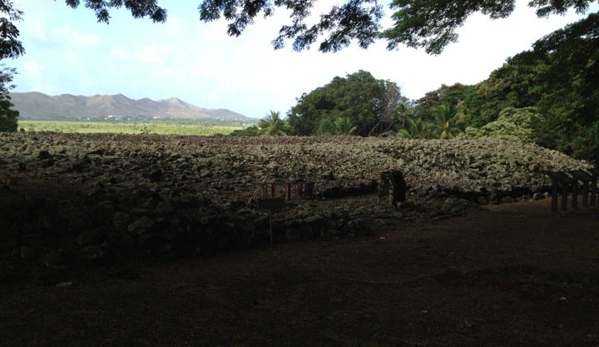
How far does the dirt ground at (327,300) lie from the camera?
13.5 ft

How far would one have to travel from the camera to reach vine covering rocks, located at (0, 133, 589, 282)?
646 cm

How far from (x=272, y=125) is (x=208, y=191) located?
3063 centimetres

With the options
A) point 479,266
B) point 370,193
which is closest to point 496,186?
A: point 370,193

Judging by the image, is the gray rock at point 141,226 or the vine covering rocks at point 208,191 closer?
the vine covering rocks at point 208,191

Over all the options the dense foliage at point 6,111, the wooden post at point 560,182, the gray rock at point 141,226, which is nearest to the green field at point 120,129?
the dense foliage at point 6,111

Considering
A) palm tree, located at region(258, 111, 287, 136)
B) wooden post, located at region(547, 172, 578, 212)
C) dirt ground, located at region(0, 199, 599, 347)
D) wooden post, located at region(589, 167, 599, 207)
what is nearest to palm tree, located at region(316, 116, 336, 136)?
palm tree, located at region(258, 111, 287, 136)

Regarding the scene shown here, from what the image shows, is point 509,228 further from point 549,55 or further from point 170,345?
point 170,345

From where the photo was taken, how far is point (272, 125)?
141 feet

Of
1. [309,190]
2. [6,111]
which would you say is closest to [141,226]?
[309,190]

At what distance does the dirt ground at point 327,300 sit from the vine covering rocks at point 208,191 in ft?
1.52

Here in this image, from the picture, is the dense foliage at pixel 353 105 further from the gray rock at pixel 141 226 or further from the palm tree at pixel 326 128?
the gray rock at pixel 141 226

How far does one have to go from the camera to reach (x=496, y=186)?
1557 centimetres

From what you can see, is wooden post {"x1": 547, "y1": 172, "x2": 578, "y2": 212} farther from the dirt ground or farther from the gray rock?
the gray rock

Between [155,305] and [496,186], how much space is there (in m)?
13.2
